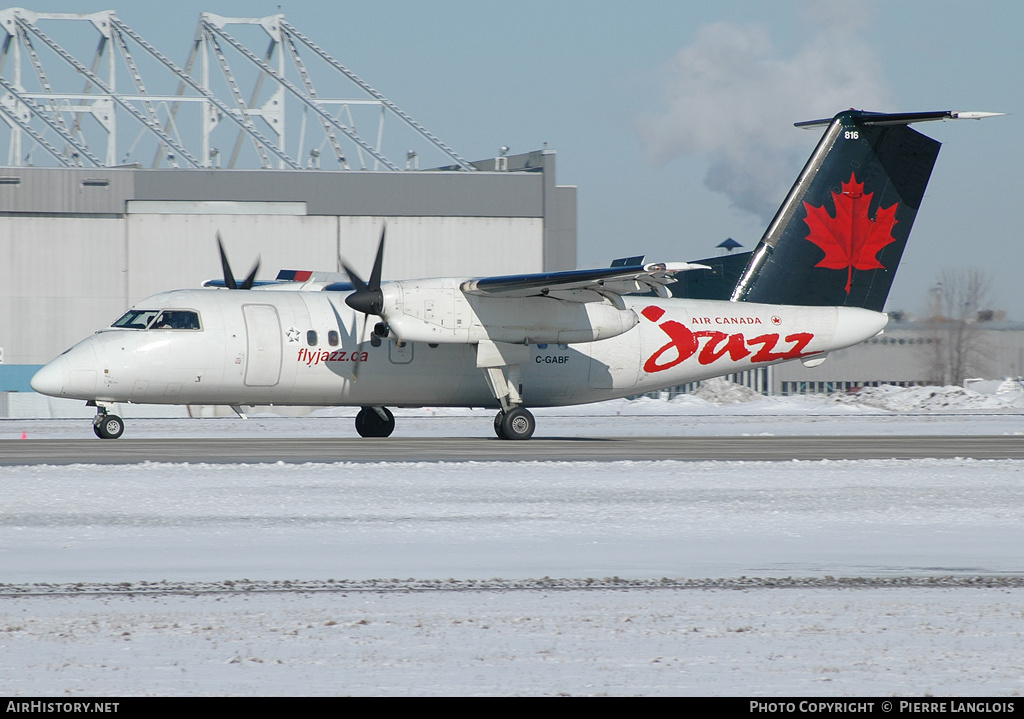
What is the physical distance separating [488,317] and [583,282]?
226cm

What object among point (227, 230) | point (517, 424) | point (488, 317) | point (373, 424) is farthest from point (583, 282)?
point (227, 230)

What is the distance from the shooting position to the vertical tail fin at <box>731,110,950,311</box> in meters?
26.3

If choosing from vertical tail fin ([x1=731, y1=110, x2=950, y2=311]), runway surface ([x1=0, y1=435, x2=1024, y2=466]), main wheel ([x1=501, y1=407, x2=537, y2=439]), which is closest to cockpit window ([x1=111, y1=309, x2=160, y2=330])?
runway surface ([x1=0, y1=435, x2=1024, y2=466])

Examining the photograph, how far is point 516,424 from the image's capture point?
2405 centimetres

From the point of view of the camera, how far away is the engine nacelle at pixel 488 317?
22.7m

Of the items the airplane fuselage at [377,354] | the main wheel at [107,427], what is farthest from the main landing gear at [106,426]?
the airplane fuselage at [377,354]

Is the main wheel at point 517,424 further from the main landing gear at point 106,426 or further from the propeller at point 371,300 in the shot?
the main landing gear at point 106,426

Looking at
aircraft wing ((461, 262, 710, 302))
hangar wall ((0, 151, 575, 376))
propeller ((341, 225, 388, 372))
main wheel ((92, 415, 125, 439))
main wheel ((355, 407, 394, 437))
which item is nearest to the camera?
aircraft wing ((461, 262, 710, 302))

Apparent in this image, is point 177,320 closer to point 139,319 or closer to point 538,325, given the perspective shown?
point 139,319

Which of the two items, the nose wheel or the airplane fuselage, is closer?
the airplane fuselage

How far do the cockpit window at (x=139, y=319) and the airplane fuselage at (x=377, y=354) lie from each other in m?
0.15

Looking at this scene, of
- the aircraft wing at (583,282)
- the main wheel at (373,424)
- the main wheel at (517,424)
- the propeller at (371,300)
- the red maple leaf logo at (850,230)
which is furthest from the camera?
the red maple leaf logo at (850,230)

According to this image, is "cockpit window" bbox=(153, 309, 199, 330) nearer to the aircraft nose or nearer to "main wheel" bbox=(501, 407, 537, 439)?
the aircraft nose

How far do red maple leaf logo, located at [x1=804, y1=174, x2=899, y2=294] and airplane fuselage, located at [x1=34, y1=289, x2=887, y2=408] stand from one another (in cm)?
117
